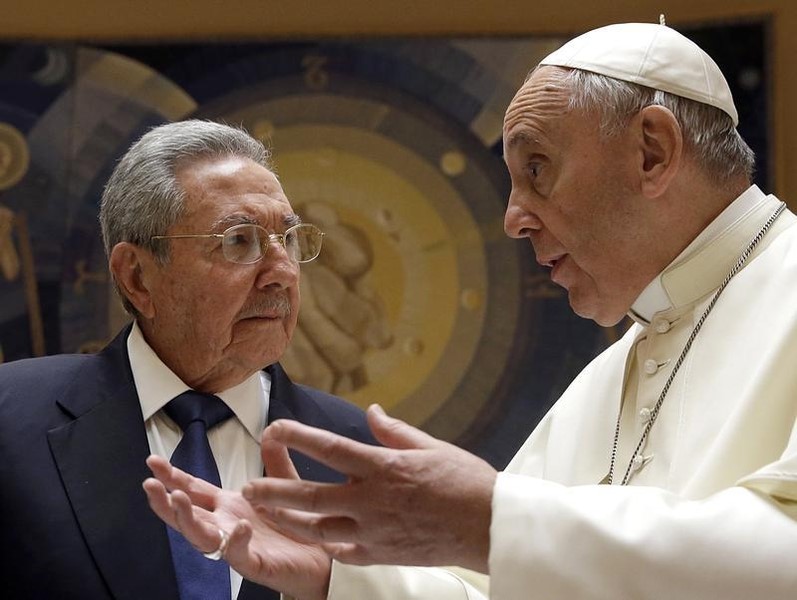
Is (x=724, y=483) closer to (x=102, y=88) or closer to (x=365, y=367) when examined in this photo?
(x=365, y=367)

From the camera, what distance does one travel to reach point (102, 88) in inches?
259

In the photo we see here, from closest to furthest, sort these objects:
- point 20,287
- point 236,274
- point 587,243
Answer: point 587,243, point 236,274, point 20,287

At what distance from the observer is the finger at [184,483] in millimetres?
2664

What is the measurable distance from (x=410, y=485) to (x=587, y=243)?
39.7 inches

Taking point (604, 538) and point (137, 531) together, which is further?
point (137, 531)

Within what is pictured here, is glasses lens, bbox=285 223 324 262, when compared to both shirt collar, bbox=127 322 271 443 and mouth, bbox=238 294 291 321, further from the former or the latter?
shirt collar, bbox=127 322 271 443

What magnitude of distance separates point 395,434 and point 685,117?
3.87 ft

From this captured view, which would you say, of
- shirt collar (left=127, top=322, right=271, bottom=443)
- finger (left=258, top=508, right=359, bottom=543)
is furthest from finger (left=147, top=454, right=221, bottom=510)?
shirt collar (left=127, top=322, right=271, bottom=443)

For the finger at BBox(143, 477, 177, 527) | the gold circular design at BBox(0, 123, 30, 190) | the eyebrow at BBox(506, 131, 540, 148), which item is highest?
the eyebrow at BBox(506, 131, 540, 148)

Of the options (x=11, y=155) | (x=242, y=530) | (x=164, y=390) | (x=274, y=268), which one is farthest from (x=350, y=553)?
(x=11, y=155)

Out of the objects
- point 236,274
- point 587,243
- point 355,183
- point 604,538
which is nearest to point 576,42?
point 587,243

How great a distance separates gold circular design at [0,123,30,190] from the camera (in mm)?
6496

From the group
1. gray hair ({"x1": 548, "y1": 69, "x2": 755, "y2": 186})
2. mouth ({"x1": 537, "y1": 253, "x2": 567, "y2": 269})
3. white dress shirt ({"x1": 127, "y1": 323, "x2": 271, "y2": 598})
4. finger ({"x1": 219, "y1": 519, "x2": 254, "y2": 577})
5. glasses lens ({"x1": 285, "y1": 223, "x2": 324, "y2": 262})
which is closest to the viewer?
finger ({"x1": 219, "y1": 519, "x2": 254, "y2": 577})

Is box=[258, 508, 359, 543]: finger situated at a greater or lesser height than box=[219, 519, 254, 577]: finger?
greater
